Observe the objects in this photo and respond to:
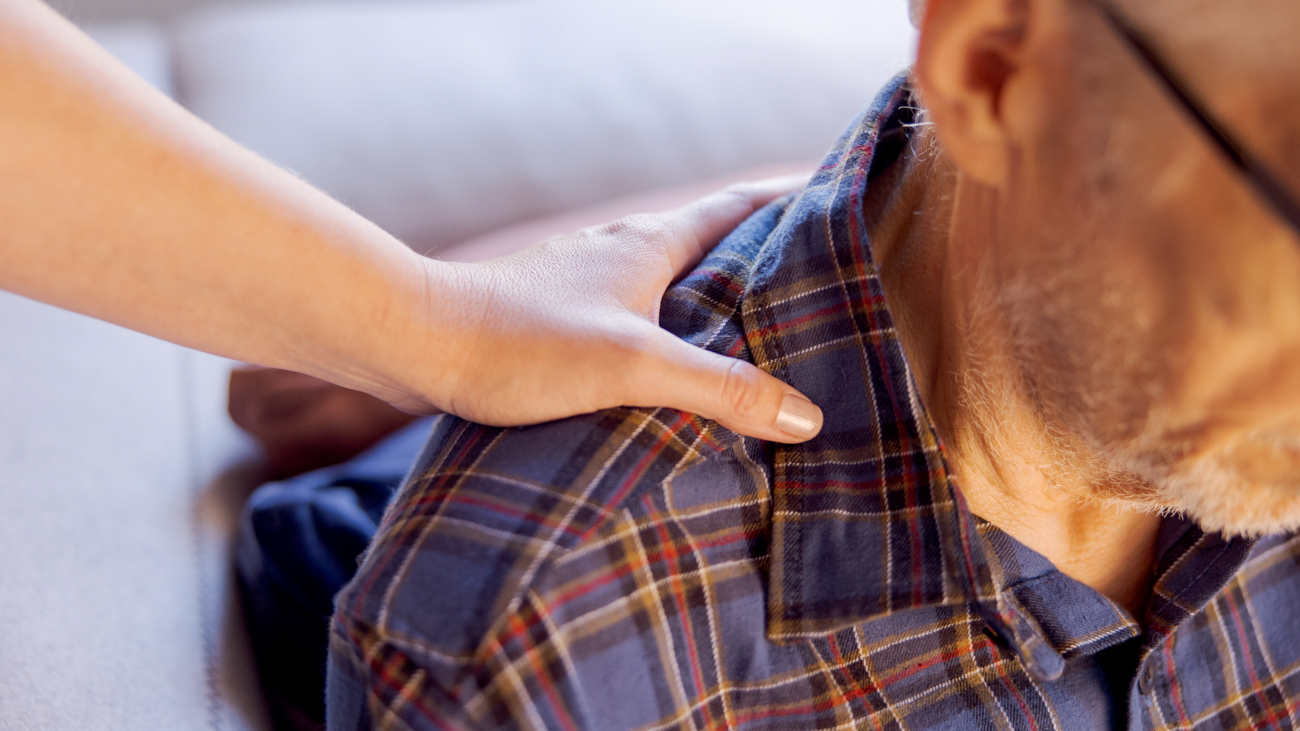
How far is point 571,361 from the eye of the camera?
1.80ft

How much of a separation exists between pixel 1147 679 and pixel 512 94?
123 cm

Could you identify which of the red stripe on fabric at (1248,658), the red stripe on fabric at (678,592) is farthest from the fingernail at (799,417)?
the red stripe on fabric at (1248,658)

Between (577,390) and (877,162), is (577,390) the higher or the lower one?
the lower one

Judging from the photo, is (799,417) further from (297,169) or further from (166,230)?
(297,169)

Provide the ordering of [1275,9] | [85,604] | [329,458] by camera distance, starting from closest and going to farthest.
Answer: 1. [1275,9]
2. [85,604]
3. [329,458]

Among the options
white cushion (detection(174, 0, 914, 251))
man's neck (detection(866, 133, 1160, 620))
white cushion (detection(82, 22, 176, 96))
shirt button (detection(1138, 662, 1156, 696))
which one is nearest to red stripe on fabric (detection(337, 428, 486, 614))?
man's neck (detection(866, 133, 1160, 620))

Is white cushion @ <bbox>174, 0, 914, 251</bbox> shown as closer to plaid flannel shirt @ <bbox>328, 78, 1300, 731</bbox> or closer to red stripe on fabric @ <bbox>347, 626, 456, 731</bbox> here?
plaid flannel shirt @ <bbox>328, 78, 1300, 731</bbox>

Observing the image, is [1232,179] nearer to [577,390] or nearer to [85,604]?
[577,390]

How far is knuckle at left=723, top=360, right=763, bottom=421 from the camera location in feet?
1.82

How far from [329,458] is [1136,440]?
0.92 metres

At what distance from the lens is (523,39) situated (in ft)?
4.95

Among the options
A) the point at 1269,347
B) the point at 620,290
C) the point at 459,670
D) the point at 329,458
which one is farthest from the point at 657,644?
the point at 329,458

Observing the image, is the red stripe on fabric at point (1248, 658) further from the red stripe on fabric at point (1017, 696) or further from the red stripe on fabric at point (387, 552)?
the red stripe on fabric at point (387, 552)

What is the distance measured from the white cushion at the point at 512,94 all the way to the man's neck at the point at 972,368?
0.82 m
